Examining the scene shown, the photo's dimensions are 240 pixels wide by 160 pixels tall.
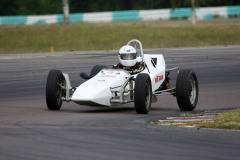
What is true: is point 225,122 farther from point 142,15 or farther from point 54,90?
point 142,15

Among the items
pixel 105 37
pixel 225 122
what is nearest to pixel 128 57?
pixel 225 122

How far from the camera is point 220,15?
2557 inches

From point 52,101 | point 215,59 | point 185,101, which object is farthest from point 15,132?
point 215,59

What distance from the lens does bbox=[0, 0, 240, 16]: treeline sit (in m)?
76.6

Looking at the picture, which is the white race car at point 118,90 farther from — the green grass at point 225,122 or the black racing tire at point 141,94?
the green grass at point 225,122

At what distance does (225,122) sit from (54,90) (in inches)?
158

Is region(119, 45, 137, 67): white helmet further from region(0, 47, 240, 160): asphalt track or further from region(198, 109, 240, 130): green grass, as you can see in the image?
region(198, 109, 240, 130): green grass

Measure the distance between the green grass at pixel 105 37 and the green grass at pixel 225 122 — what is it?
79.1 ft

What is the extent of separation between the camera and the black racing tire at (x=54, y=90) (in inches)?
520

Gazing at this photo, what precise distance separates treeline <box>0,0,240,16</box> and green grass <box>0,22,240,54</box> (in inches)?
1068

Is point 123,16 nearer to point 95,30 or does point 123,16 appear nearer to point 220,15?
point 220,15

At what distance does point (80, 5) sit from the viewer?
283 feet

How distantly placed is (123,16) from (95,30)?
65.3 feet

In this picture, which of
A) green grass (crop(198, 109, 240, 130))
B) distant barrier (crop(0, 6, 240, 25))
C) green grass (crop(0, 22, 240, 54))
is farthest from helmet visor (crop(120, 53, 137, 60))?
distant barrier (crop(0, 6, 240, 25))
